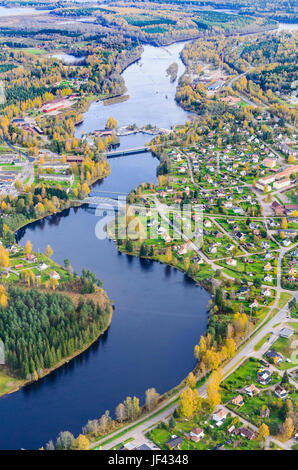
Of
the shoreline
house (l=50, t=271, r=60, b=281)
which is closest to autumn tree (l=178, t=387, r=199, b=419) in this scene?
the shoreline

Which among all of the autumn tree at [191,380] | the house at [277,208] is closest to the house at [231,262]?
the house at [277,208]

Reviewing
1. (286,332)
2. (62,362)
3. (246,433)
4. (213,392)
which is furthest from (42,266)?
(246,433)

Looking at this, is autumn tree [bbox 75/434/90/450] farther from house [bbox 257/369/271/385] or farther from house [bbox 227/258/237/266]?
house [bbox 227/258/237/266]

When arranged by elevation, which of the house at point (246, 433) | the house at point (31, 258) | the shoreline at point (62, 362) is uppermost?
the house at point (31, 258)

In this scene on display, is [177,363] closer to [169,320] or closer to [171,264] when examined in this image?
[169,320]

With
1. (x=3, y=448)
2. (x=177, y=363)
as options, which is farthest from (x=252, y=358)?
(x=3, y=448)

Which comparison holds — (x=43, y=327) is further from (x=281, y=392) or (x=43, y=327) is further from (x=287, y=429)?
(x=287, y=429)

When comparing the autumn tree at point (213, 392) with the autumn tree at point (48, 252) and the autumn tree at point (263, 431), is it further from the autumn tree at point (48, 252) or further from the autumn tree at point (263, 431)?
the autumn tree at point (48, 252)
